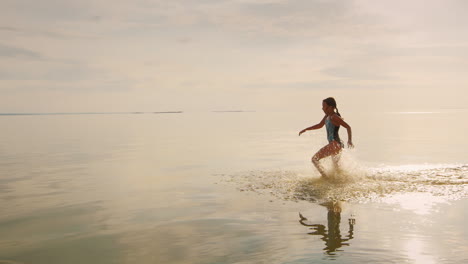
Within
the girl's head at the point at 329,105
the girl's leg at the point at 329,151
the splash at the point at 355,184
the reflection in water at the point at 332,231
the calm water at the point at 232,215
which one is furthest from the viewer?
the girl's leg at the point at 329,151

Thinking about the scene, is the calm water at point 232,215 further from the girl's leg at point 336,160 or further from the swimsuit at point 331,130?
Result: the swimsuit at point 331,130

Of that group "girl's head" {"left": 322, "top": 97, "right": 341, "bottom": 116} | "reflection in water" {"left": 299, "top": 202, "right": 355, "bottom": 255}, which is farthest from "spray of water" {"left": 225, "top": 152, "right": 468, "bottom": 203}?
"girl's head" {"left": 322, "top": 97, "right": 341, "bottom": 116}

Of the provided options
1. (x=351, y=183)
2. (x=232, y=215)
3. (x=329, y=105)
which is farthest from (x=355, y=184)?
(x=232, y=215)

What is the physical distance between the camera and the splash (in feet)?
33.2

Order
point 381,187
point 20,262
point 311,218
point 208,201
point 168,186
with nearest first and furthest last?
point 20,262, point 311,218, point 208,201, point 381,187, point 168,186

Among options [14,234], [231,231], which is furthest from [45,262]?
[231,231]

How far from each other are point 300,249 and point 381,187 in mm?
5864

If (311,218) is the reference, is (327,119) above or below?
above

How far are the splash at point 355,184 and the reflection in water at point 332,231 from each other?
123cm

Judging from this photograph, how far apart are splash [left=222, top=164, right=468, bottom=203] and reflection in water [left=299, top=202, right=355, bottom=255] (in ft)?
4.04

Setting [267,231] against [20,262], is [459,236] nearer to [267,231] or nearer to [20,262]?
[267,231]

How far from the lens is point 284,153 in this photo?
22.1 m

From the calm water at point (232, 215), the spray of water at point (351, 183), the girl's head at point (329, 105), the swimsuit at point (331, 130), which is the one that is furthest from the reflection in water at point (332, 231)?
the girl's head at point (329, 105)

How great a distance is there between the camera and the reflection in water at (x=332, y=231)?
629cm
